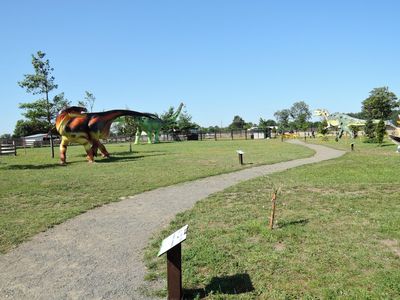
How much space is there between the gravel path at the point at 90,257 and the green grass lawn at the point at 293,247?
13.2 inches

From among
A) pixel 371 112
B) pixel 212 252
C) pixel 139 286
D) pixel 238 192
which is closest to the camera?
pixel 139 286

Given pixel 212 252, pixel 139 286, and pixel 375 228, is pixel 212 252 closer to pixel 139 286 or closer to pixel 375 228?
pixel 139 286

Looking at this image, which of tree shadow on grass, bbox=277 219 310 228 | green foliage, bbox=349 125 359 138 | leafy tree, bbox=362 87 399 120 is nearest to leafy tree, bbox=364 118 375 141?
green foliage, bbox=349 125 359 138

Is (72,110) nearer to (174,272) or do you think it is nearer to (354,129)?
(174,272)

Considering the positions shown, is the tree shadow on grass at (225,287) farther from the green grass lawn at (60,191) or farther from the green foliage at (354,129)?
the green foliage at (354,129)

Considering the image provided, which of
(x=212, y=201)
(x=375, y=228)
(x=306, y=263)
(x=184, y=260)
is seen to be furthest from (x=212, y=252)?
(x=212, y=201)

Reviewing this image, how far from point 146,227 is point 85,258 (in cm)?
163

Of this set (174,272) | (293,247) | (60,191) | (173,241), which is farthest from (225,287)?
(60,191)

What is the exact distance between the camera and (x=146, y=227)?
6.51 m

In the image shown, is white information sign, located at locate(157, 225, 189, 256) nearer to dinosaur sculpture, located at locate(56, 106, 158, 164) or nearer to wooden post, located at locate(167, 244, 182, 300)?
A: wooden post, located at locate(167, 244, 182, 300)

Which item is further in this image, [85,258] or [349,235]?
[349,235]

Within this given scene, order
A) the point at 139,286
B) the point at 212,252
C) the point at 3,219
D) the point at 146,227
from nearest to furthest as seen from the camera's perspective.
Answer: the point at 139,286, the point at 212,252, the point at 146,227, the point at 3,219

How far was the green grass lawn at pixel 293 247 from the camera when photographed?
3910 millimetres

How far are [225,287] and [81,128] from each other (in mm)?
16982
